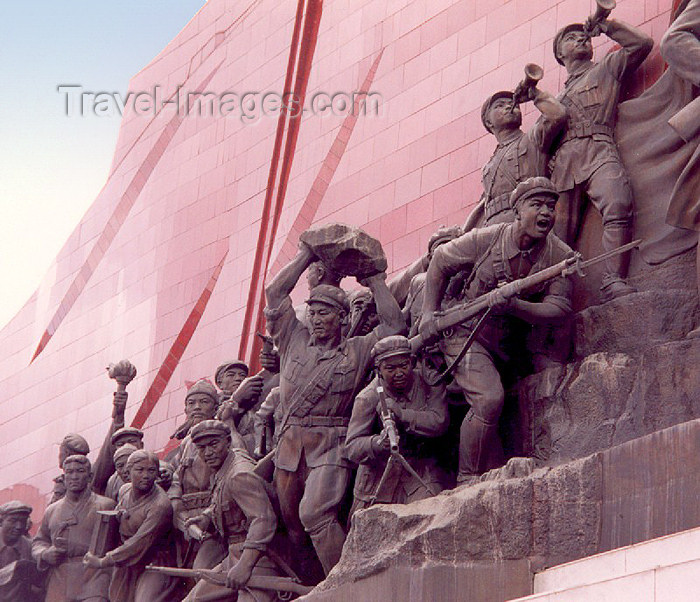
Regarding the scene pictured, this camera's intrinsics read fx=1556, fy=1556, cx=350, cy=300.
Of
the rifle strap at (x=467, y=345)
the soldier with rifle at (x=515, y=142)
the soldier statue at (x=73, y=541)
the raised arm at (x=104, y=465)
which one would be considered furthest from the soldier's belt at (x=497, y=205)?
the raised arm at (x=104, y=465)

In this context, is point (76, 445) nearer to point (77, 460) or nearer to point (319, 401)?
point (77, 460)

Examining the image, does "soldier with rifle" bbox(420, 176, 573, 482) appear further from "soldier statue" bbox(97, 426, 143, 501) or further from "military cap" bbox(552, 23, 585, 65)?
"soldier statue" bbox(97, 426, 143, 501)

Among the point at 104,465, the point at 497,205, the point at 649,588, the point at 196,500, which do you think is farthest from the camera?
the point at 104,465

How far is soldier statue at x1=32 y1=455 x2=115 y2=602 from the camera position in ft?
36.8

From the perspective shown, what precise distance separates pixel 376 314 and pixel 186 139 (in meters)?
6.56

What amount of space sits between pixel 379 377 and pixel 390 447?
1.51ft

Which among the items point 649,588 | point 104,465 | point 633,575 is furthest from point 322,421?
point 104,465

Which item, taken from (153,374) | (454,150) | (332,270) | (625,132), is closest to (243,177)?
(153,374)

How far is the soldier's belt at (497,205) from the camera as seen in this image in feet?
30.3

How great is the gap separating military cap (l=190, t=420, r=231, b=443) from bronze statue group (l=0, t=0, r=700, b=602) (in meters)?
0.02

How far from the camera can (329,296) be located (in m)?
9.26

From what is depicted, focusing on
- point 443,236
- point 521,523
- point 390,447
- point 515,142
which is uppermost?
point 515,142

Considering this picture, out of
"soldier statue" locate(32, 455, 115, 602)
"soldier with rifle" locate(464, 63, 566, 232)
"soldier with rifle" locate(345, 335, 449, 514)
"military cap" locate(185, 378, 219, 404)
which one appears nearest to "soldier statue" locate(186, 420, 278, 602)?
"soldier with rifle" locate(345, 335, 449, 514)

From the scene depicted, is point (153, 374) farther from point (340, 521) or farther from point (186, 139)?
point (340, 521)
